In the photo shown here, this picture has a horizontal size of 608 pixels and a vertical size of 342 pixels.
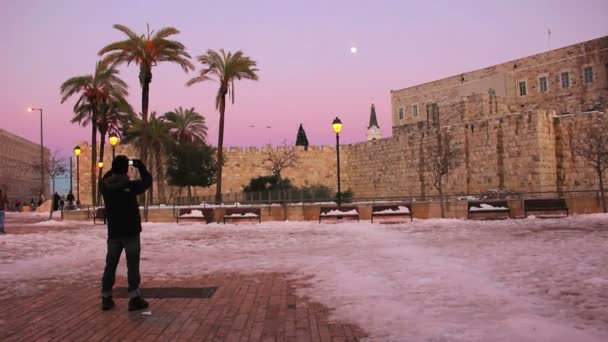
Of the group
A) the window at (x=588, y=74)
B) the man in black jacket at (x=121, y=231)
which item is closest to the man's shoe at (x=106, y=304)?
the man in black jacket at (x=121, y=231)

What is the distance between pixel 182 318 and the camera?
4699 mm

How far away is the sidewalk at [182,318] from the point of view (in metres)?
4.11

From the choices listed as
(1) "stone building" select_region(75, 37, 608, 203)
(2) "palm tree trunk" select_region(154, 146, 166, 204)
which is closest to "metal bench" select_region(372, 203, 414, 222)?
(1) "stone building" select_region(75, 37, 608, 203)

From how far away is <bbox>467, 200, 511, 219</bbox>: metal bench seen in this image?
16.9 metres

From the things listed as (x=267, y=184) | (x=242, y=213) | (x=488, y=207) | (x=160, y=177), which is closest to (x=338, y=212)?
(x=242, y=213)

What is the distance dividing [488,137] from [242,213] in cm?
2124

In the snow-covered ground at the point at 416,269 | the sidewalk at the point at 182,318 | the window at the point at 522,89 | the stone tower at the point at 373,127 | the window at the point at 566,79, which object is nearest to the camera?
the sidewalk at the point at 182,318

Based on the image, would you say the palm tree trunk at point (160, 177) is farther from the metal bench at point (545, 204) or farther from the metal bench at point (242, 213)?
the metal bench at point (545, 204)

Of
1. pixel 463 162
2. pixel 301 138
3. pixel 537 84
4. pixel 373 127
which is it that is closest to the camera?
pixel 463 162

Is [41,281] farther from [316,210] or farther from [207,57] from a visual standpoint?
[207,57]

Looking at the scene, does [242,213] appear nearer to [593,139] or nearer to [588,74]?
[593,139]

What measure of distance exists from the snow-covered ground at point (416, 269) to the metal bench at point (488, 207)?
9.15 feet

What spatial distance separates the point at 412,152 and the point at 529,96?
11.2 meters

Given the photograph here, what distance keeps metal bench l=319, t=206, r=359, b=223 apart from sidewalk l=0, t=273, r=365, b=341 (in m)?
11.5
